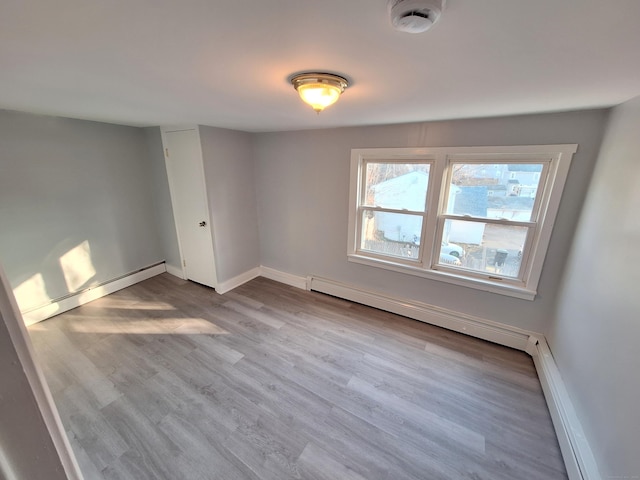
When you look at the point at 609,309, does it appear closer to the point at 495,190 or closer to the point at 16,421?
the point at 495,190

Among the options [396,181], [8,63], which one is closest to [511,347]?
[396,181]

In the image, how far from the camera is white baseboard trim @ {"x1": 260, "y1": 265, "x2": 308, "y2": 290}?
3.61 meters

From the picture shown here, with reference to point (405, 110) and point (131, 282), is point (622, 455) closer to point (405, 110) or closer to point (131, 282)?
point (405, 110)

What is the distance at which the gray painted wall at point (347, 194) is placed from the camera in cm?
200

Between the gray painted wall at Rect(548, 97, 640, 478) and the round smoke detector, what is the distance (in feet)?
5.38

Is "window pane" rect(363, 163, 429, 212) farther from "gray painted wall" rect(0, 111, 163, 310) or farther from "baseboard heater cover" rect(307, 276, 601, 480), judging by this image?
"gray painted wall" rect(0, 111, 163, 310)

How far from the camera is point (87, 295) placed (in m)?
3.14

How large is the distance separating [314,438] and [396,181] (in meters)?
2.36

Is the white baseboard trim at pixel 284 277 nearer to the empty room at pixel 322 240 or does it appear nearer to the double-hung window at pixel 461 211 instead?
the empty room at pixel 322 240

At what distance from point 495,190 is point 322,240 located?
189cm

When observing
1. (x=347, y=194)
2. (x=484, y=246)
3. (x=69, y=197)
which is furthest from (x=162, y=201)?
(x=484, y=246)

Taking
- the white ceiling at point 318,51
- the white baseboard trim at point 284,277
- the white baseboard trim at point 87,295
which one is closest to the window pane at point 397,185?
the white ceiling at point 318,51

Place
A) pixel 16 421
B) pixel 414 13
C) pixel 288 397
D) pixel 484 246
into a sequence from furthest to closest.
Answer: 1. pixel 484 246
2. pixel 288 397
3. pixel 414 13
4. pixel 16 421

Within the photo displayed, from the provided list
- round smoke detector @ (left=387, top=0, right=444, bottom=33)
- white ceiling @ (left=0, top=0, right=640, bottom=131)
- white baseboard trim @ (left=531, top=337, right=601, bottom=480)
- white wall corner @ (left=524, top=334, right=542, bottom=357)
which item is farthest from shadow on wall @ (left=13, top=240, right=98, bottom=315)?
white wall corner @ (left=524, top=334, right=542, bottom=357)
